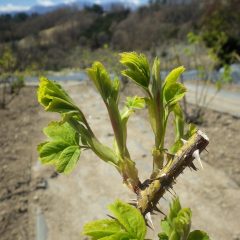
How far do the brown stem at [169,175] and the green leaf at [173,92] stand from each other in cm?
9

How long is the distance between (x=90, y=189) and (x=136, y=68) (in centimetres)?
478

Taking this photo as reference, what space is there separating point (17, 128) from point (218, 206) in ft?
17.2

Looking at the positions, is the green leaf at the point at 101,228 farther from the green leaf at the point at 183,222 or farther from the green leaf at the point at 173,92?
the green leaf at the point at 173,92

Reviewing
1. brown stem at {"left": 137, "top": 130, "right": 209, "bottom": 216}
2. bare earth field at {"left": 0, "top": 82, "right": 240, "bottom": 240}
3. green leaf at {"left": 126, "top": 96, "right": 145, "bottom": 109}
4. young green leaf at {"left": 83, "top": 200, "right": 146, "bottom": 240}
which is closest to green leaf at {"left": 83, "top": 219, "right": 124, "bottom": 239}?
young green leaf at {"left": 83, "top": 200, "right": 146, "bottom": 240}

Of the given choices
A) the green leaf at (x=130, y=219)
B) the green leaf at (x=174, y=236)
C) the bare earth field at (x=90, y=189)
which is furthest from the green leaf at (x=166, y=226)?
the bare earth field at (x=90, y=189)

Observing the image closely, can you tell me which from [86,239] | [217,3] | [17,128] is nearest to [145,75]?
[86,239]

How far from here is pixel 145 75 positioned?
30.6 inches

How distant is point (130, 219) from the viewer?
0.70 m

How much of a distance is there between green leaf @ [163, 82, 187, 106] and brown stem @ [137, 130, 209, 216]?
0.31 feet

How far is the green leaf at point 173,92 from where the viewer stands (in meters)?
0.81

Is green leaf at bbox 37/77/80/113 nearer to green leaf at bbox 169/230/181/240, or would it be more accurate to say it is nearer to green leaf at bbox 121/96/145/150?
green leaf at bbox 121/96/145/150

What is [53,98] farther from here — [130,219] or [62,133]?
[130,219]

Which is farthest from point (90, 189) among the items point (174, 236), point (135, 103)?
point (174, 236)

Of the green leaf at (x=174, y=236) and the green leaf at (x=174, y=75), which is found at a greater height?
the green leaf at (x=174, y=75)
